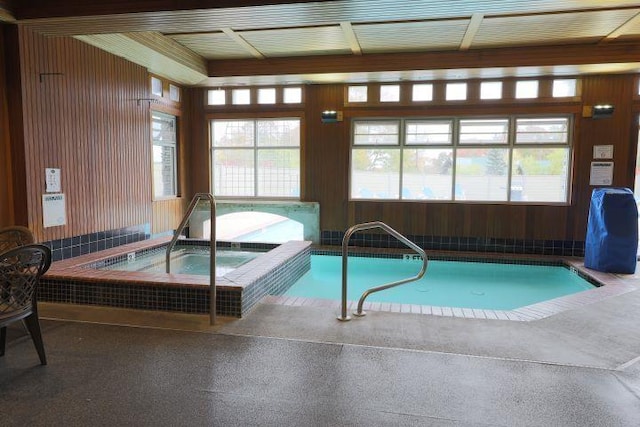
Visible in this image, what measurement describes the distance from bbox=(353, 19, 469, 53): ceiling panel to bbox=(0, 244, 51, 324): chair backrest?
4319mm

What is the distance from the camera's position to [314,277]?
19.4ft

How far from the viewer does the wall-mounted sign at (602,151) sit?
6438mm

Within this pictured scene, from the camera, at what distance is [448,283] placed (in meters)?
5.79

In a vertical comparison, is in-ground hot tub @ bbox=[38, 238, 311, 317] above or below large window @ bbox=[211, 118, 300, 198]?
below

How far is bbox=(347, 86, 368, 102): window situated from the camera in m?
7.10

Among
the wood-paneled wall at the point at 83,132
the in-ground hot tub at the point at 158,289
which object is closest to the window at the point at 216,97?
the wood-paneled wall at the point at 83,132

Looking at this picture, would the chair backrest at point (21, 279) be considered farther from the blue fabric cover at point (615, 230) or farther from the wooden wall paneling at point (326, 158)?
the blue fabric cover at point (615, 230)

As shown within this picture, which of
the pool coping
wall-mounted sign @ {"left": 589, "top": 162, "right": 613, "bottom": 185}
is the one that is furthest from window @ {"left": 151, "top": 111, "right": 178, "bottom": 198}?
wall-mounted sign @ {"left": 589, "top": 162, "right": 613, "bottom": 185}

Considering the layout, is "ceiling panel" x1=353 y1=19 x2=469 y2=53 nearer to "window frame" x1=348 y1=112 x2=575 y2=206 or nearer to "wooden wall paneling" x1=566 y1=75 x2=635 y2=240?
"window frame" x1=348 y1=112 x2=575 y2=206

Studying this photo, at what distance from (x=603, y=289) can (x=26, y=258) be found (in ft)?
17.5

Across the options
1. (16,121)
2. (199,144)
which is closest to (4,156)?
(16,121)

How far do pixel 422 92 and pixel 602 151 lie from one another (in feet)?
9.89

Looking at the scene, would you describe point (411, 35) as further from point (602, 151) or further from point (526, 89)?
point (602, 151)

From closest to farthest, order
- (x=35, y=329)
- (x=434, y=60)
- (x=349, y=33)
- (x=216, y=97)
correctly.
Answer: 1. (x=35, y=329)
2. (x=349, y=33)
3. (x=434, y=60)
4. (x=216, y=97)
